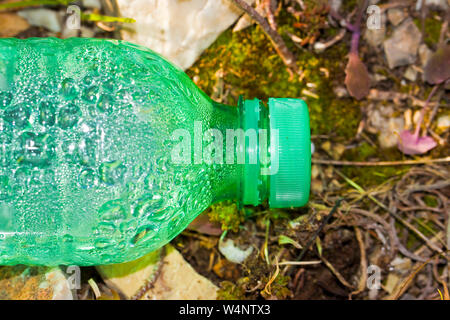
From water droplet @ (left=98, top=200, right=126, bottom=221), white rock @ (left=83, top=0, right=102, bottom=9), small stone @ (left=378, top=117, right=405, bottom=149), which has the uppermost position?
white rock @ (left=83, top=0, right=102, bottom=9)

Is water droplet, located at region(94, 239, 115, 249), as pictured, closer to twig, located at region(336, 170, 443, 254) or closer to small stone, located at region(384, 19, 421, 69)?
twig, located at region(336, 170, 443, 254)

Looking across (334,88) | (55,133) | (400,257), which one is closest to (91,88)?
(55,133)

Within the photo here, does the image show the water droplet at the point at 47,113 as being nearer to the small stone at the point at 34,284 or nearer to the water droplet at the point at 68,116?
the water droplet at the point at 68,116

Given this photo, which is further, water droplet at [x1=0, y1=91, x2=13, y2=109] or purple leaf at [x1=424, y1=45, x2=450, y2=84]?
purple leaf at [x1=424, y1=45, x2=450, y2=84]

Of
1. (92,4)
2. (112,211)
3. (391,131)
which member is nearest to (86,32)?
(92,4)

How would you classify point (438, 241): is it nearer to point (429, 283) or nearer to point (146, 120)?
point (429, 283)

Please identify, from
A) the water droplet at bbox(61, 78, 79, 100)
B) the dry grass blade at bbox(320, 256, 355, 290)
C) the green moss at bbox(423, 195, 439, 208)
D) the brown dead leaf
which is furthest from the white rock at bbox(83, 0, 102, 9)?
the green moss at bbox(423, 195, 439, 208)

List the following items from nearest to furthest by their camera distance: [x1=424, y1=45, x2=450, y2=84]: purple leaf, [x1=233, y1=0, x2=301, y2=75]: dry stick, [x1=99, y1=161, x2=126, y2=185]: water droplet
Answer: [x1=99, y1=161, x2=126, y2=185]: water droplet
[x1=233, y1=0, x2=301, y2=75]: dry stick
[x1=424, y1=45, x2=450, y2=84]: purple leaf

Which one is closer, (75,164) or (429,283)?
(75,164)
